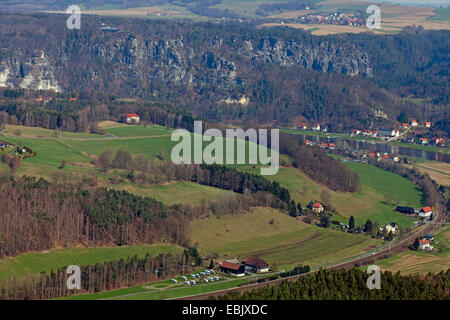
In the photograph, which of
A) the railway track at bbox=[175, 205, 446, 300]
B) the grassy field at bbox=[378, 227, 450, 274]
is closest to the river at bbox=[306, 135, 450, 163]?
the railway track at bbox=[175, 205, 446, 300]

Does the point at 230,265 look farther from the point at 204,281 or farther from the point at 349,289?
the point at 349,289

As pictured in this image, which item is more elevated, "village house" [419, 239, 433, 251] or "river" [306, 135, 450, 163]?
"village house" [419, 239, 433, 251]

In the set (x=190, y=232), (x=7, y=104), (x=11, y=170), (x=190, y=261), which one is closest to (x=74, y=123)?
(x=7, y=104)

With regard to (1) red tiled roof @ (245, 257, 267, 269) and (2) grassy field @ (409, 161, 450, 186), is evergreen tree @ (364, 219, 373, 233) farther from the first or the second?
(2) grassy field @ (409, 161, 450, 186)

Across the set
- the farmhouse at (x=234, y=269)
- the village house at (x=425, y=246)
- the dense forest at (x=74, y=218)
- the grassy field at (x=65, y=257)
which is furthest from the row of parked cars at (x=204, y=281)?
the village house at (x=425, y=246)

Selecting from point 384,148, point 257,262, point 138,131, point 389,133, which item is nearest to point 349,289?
point 257,262
